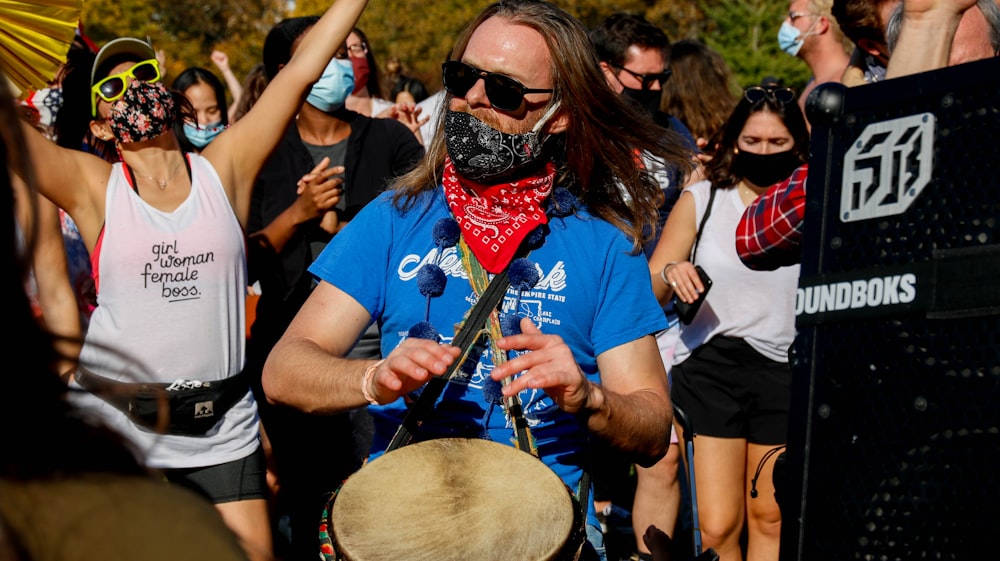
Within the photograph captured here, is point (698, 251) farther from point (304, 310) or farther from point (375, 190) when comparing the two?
point (304, 310)

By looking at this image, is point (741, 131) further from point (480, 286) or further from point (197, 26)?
point (197, 26)

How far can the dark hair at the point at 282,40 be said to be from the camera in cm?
569

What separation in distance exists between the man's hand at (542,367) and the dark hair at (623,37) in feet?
13.3

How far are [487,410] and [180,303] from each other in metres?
1.65

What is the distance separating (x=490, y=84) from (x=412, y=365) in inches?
38.9

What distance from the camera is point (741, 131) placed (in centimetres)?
534

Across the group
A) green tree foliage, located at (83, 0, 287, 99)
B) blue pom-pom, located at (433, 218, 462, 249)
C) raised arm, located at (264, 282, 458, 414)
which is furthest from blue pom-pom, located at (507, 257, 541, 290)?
green tree foliage, located at (83, 0, 287, 99)

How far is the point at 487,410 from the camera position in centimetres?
283

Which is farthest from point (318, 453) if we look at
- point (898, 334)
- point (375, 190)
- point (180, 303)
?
point (898, 334)

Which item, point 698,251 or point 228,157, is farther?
point 698,251

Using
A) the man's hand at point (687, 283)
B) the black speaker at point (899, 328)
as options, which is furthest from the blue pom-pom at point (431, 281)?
the man's hand at point (687, 283)

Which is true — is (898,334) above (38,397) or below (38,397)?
above

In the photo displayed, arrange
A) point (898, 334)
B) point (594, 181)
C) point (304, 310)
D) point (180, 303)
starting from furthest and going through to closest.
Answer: point (180, 303)
point (594, 181)
point (304, 310)
point (898, 334)

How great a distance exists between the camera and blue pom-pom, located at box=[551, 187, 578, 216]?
10.1 ft
